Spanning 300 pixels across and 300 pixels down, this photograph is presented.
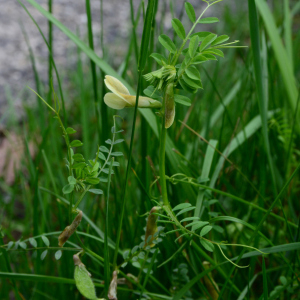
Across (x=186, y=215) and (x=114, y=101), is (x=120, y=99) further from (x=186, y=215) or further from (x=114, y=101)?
(x=186, y=215)

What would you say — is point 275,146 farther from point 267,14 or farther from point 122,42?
point 122,42

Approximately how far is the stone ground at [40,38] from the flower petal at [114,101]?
1.43 metres

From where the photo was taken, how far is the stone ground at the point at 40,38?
75.3 inches

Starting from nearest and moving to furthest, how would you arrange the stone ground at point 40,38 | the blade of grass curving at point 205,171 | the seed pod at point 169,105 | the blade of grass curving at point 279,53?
the seed pod at point 169,105 < the blade of grass curving at point 205,171 < the blade of grass curving at point 279,53 < the stone ground at point 40,38

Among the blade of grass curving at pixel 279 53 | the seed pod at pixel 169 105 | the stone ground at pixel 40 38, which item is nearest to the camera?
the seed pod at pixel 169 105

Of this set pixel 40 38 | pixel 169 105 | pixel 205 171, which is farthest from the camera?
pixel 40 38

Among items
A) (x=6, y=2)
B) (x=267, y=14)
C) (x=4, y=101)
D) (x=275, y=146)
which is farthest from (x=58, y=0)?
(x=275, y=146)

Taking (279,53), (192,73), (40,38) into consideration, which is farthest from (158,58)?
(40,38)

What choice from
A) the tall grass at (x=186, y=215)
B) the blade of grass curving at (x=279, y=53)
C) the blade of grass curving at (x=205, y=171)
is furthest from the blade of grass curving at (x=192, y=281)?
the blade of grass curving at (x=279, y=53)

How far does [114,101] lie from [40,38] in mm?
1914

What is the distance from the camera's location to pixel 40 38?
84.8 inches

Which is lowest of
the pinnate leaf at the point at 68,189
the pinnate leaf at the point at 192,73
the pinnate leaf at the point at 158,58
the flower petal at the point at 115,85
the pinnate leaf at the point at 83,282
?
the pinnate leaf at the point at 83,282

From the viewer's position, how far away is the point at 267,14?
87 centimetres

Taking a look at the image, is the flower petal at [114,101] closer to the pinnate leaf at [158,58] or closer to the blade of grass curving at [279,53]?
the pinnate leaf at [158,58]
